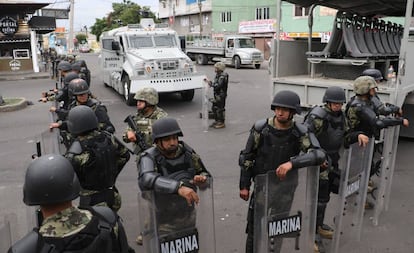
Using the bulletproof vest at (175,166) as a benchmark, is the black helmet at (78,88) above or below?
above

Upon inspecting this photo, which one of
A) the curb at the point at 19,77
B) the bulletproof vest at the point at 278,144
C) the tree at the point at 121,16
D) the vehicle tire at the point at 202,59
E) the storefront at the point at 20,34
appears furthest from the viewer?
the tree at the point at 121,16

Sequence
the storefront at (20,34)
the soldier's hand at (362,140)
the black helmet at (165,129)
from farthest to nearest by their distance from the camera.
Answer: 1. the storefront at (20,34)
2. the soldier's hand at (362,140)
3. the black helmet at (165,129)

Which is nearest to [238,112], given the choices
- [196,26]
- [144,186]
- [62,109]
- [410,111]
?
[410,111]

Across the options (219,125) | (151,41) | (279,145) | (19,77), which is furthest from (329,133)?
(19,77)

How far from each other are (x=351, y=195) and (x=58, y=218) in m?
2.70

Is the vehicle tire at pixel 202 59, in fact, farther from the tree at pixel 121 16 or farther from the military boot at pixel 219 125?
the tree at pixel 121 16

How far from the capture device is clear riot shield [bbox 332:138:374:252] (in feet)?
11.1

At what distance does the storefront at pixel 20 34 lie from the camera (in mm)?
21281

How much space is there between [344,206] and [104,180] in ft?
6.77

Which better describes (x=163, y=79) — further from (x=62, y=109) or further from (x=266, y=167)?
(x=266, y=167)

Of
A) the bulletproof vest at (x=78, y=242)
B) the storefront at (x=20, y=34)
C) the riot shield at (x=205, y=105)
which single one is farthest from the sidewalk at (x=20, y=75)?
the bulletproof vest at (x=78, y=242)

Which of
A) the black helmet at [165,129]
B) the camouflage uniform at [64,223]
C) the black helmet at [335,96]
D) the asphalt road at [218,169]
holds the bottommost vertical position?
the asphalt road at [218,169]

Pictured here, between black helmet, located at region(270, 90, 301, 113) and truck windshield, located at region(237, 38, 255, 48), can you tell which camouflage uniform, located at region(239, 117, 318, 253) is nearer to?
black helmet, located at region(270, 90, 301, 113)

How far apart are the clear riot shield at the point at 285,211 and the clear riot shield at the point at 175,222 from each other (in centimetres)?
38
